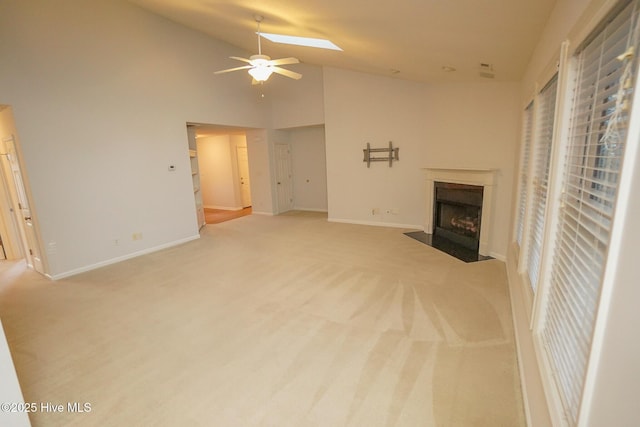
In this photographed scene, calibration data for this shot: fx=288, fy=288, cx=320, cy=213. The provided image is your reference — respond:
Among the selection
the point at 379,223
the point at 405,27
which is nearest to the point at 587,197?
the point at 405,27

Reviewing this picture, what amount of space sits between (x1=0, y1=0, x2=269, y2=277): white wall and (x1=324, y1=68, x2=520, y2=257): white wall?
9.82 feet

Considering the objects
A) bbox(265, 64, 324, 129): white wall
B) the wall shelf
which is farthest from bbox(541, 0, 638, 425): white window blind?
bbox(265, 64, 324, 129): white wall

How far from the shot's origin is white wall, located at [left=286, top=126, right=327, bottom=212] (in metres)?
8.31

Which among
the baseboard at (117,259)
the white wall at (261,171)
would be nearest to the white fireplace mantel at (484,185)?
the white wall at (261,171)

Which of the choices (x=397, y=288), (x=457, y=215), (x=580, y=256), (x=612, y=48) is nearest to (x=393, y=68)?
(x=457, y=215)

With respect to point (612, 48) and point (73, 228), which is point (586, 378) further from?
point (73, 228)

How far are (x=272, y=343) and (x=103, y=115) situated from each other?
4329 mm

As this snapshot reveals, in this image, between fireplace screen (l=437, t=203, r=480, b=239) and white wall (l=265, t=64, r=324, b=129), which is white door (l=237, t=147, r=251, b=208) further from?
fireplace screen (l=437, t=203, r=480, b=239)

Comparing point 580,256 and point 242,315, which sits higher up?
point 580,256

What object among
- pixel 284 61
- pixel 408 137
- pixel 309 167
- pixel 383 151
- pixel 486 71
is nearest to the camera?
pixel 284 61

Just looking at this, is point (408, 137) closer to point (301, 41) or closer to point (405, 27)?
point (301, 41)

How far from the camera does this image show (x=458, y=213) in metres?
5.23

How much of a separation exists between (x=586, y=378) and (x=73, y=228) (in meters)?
5.53

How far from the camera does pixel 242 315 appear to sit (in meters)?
2.95
